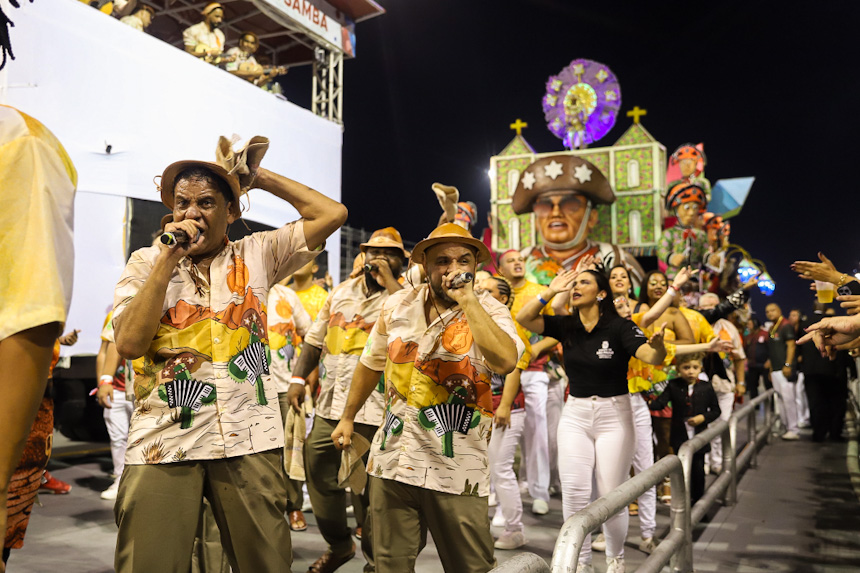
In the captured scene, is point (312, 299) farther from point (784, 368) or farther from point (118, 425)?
point (784, 368)

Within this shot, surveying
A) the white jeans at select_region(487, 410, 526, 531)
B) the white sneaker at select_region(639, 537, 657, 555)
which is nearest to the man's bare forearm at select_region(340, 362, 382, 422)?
the white jeans at select_region(487, 410, 526, 531)

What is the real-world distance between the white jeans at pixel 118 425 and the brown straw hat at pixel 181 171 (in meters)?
4.57

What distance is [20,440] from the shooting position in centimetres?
110

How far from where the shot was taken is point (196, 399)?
2.51 metres

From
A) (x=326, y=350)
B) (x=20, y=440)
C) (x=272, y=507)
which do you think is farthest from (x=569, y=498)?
(x=20, y=440)

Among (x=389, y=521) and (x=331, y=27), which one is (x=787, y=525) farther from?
(x=331, y=27)

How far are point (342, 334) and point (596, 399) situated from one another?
68.0 inches

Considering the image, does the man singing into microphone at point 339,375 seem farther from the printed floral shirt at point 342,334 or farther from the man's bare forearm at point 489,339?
the man's bare forearm at point 489,339

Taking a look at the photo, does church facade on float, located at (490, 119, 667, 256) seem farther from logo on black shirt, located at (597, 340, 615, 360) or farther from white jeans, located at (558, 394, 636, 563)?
white jeans, located at (558, 394, 636, 563)

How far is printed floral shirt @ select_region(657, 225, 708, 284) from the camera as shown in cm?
1238

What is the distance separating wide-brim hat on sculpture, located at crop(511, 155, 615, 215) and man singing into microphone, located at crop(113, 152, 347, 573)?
1039 centimetres

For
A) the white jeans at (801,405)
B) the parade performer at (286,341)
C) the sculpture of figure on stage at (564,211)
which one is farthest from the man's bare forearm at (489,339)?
the white jeans at (801,405)

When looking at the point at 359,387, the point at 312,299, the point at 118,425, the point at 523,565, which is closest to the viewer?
the point at 523,565

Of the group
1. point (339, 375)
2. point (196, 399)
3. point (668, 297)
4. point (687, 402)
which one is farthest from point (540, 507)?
point (196, 399)
